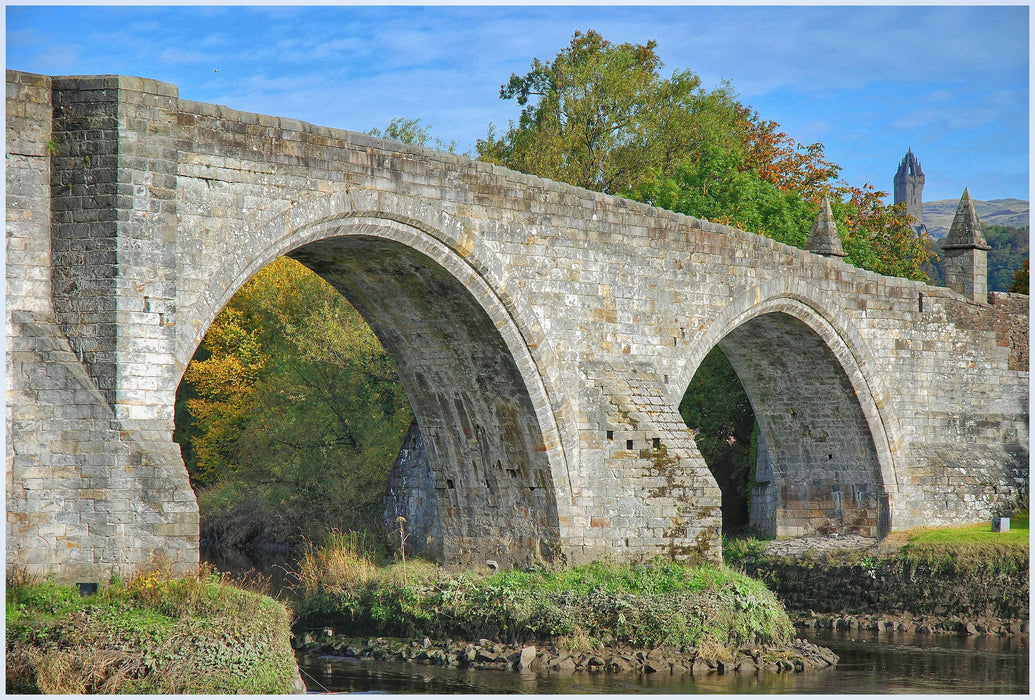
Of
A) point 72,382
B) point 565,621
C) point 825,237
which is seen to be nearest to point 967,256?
point 825,237

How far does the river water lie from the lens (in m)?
10.6

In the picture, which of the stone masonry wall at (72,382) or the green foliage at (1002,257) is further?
the green foliage at (1002,257)

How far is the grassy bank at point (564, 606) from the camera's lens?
11.7 m

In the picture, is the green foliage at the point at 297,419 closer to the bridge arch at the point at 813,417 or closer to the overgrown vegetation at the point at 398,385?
the overgrown vegetation at the point at 398,385

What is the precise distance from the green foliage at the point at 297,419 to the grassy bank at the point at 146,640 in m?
9.54

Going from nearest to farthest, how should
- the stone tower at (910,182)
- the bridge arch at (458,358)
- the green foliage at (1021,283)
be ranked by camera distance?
the bridge arch at (458,358) < the green foliage at (1021,283) < the stone tower at (910,182)

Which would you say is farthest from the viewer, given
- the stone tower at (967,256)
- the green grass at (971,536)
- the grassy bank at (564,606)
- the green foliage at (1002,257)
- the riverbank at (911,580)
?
the green foliage at (1002,257)

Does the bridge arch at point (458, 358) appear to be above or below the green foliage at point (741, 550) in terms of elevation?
above

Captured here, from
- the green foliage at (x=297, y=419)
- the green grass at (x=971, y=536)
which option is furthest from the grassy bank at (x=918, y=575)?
the green foliage at (x=297, y=419)

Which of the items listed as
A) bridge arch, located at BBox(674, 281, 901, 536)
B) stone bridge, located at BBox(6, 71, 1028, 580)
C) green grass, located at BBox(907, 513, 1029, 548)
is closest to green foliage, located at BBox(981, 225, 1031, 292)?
stone bridge, located at BBox(6, 71, 1028, 580)

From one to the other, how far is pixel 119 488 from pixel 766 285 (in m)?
8.44

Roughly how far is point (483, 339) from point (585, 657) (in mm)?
3247

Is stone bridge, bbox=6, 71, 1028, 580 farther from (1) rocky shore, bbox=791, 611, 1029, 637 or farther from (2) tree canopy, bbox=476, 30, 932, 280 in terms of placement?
(2) tree canopy, bbox=476, 30, 932, 280

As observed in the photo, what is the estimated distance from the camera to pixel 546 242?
41.2 feet
